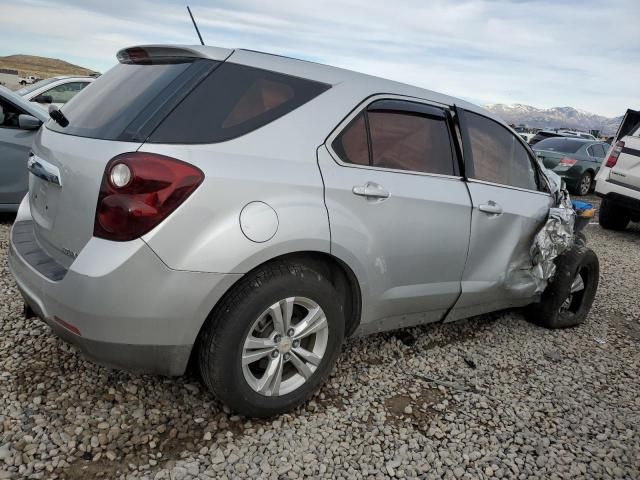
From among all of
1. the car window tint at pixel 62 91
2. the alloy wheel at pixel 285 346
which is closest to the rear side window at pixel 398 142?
the alloy wheel at pixel 285 346

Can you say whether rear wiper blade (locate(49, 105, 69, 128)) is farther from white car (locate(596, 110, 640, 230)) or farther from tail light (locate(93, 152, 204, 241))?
white car (locate(596, 110, 640, 230))

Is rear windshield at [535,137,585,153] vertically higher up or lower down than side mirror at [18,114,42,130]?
lower down

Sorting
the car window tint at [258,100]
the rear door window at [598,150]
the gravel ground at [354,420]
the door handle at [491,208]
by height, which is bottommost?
the gravel ground at [354,420]

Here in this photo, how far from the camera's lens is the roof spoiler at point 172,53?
2.29 m

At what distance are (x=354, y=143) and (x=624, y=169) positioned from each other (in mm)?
6691

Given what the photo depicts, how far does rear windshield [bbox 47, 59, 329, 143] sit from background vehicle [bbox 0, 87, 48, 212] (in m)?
3.25

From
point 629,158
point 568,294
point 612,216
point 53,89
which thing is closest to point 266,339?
point 568,294

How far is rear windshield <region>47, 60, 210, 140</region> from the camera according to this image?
2186 mm

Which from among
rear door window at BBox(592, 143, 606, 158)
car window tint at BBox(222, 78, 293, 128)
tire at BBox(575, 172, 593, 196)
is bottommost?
tire at BBox(575, 172, 593, 196)

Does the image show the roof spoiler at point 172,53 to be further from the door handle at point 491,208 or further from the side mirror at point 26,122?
the side mirror at point 26,122

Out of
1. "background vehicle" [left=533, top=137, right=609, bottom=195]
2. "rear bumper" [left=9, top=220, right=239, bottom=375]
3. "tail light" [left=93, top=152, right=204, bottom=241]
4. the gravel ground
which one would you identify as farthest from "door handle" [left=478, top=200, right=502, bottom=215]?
"background vehicle" [left=533, top=137, right=609, bottom=195]

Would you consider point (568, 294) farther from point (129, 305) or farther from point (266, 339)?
point (129, 305)

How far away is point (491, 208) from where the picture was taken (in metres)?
3.16

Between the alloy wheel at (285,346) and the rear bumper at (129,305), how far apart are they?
288mm
